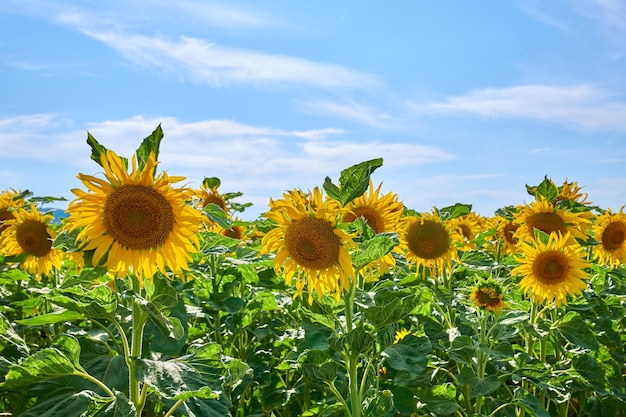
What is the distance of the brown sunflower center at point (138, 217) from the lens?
8.55 ft

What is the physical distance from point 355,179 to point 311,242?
0.36 meters

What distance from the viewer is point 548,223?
16.3 feet

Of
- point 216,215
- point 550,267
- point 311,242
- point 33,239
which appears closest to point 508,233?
point 550,267

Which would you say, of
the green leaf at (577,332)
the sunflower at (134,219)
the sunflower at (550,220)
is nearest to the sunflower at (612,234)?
the sunflower at (550,220)

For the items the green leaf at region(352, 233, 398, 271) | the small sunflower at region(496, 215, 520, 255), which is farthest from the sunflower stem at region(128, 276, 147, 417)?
the small sunflower at region(496, 215, 520, 255)

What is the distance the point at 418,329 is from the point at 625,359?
92.0 inches

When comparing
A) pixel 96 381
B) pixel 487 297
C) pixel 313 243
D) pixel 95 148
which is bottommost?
pixel 96 381

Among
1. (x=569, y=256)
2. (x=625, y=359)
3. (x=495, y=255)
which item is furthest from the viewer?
(x=495, y=255)

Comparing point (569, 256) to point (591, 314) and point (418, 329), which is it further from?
point (418, 329)

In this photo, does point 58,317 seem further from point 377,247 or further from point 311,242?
point 377,247

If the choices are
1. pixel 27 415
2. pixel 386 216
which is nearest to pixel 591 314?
pixel 386 216

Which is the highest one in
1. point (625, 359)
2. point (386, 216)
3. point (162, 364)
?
point (386, 216)

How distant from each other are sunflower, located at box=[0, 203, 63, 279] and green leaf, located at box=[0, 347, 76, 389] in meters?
2.32

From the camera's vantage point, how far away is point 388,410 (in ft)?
9.56
